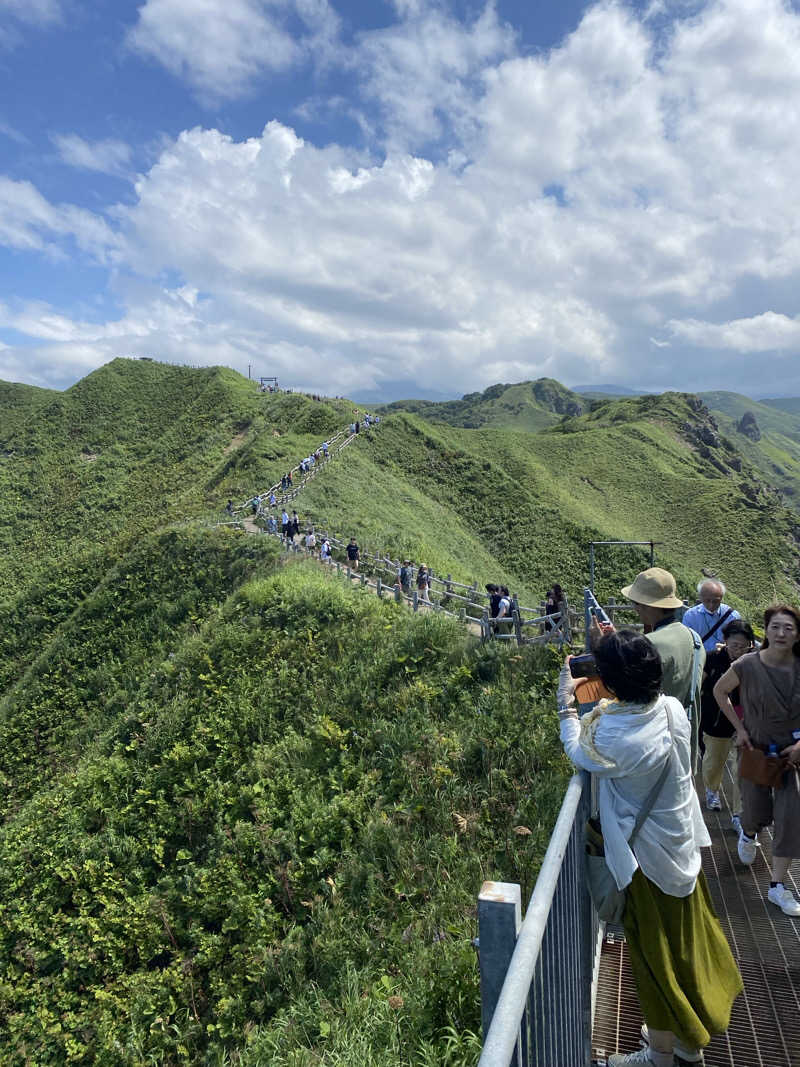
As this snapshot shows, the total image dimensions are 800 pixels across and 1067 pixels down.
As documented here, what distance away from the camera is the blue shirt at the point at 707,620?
6.56 meters

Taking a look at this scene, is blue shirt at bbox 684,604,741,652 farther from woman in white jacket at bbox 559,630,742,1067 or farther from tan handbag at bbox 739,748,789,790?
woman in white jacket at bbox 559,630,742,1067

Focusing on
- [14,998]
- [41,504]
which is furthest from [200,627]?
[41,504]

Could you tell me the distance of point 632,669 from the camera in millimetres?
3047

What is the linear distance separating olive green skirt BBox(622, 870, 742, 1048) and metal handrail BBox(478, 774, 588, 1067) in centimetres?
84

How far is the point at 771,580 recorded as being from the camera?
4434 centimetres

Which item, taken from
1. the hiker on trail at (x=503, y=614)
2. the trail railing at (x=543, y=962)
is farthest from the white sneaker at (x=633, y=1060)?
the hiker on trail at (x=503, y=614)

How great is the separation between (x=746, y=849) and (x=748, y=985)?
54.0 inches

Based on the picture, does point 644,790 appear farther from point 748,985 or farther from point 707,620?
point 707,620

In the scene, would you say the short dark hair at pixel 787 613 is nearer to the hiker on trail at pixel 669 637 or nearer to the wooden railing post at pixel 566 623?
the hiker on trail at pixel 669 637

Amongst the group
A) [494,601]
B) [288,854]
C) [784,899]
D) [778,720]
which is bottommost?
[288,854]

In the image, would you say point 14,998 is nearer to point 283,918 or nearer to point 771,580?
point 283,918

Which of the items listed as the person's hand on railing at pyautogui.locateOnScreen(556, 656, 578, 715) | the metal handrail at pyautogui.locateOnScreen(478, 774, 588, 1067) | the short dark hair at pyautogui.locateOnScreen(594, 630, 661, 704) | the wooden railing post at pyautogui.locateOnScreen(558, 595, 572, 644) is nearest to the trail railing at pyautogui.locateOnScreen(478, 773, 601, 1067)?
the metal handrail at pyautogui.locateOnScreen(478, 774, 588, 1067)

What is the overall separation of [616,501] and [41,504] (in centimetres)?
5187

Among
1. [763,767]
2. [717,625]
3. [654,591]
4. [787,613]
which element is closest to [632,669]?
[654,591]
